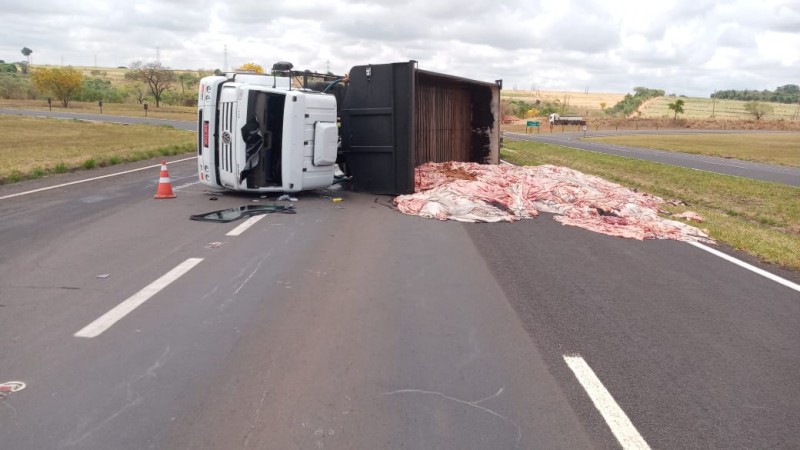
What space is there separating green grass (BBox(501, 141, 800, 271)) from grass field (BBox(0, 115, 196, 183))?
45.5 feet

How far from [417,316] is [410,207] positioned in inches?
239

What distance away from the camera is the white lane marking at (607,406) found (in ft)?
11.5

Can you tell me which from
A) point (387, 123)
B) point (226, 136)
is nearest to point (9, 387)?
point (226, 136)

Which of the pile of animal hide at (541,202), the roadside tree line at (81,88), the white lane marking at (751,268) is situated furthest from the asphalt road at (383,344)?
the roadside tree line at (81,88)

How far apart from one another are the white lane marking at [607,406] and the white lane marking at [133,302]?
358 cm

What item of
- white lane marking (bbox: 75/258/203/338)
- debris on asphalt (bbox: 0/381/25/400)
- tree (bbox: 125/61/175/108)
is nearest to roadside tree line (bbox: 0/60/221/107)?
tree (bbox: 125/61/175/108)

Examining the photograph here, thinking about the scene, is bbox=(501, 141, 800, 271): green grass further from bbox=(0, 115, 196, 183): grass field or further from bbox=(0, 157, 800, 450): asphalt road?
bbox=(0, 115, 196, 183): grass field

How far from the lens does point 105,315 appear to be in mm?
5277

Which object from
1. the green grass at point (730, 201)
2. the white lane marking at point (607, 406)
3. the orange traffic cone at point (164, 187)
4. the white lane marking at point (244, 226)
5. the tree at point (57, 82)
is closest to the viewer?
the white lane marking at point (607, 406)

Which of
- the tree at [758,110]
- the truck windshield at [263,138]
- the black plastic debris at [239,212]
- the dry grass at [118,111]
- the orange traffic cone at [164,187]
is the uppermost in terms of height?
the tree at [758,110]

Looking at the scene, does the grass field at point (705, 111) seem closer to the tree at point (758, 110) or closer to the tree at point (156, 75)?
the tree at point (758, 110)

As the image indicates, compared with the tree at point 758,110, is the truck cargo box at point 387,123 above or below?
below

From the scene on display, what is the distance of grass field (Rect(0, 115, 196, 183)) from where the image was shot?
1666cm

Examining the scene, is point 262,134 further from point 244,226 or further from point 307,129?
point 244,226
